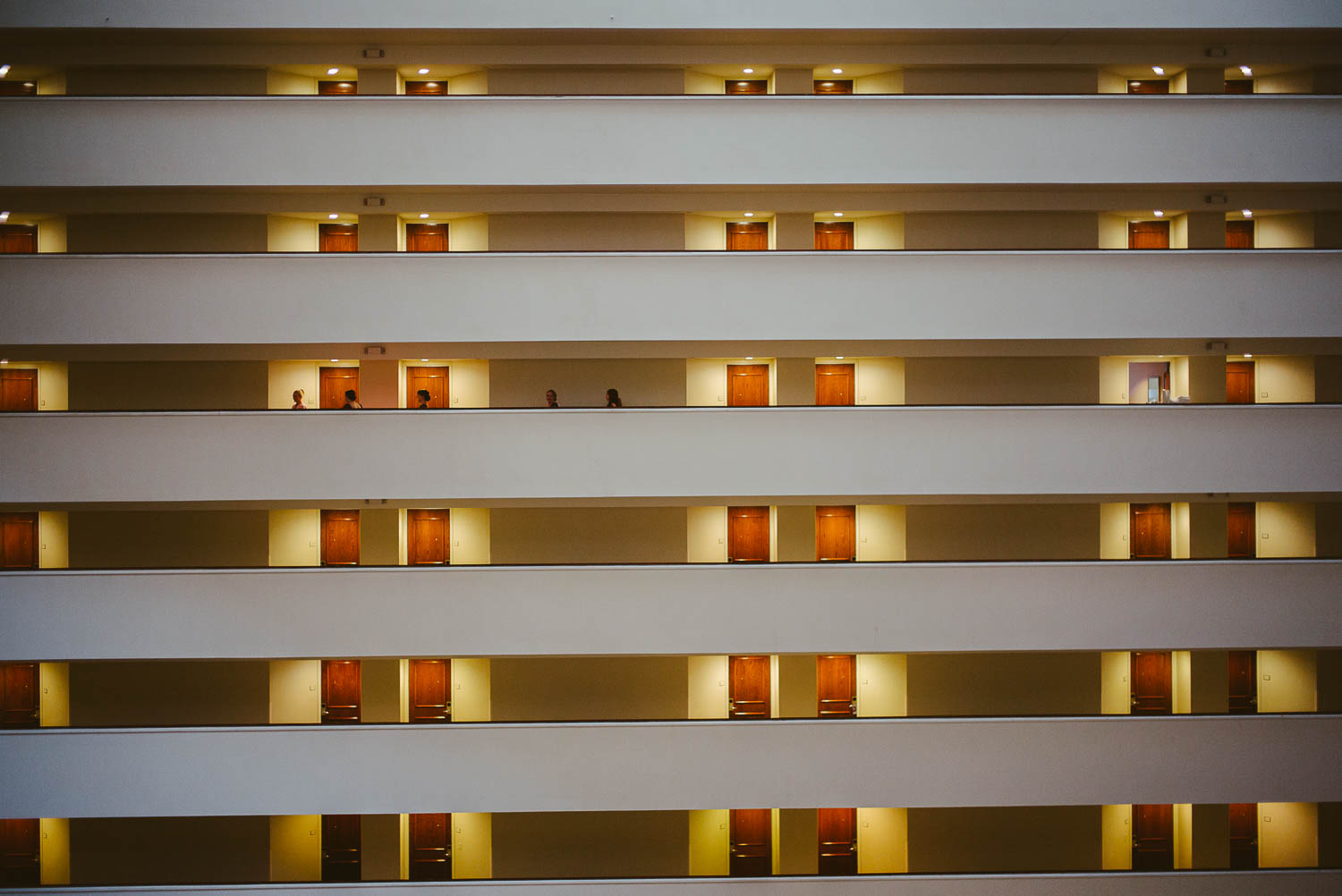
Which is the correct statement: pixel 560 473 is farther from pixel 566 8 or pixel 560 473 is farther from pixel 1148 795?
pixel 1148 795

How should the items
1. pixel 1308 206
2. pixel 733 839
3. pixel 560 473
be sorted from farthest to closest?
pixel 733 839 → pixel 1308 206 → pixel 560 473

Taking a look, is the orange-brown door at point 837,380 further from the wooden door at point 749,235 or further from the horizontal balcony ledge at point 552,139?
the horizontal balcony ledge at point 552,139

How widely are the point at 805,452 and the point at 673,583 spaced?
2.57 meters

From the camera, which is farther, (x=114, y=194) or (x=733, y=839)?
(x=733, y=839)

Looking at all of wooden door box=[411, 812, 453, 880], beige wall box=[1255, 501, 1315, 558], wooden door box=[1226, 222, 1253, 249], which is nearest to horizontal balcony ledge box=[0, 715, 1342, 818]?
wooden door box=[411, 812, 453, 880]

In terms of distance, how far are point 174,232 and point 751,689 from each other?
11.3 metres

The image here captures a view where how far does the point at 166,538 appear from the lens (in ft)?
48.1

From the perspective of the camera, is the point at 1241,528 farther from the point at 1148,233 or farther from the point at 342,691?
the point at 342,691

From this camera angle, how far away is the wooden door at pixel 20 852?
1483 cm

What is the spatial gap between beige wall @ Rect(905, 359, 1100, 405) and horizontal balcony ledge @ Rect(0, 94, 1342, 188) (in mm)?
2851

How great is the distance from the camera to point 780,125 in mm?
13477

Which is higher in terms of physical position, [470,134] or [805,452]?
[470,134]

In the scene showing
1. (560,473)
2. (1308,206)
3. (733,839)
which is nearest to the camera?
(560,473)

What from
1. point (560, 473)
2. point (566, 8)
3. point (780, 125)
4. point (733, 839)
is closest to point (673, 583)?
point (560, 473)
